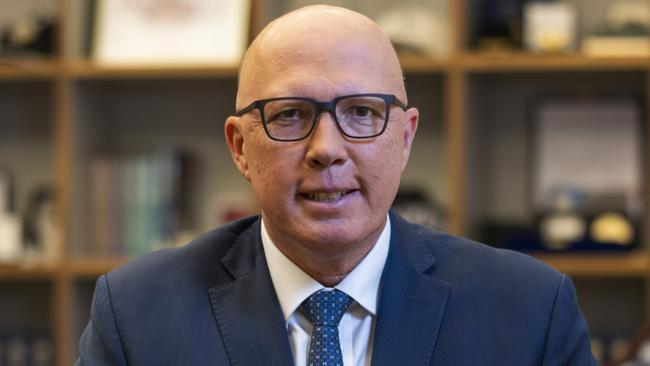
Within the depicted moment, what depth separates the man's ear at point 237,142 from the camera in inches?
65.1

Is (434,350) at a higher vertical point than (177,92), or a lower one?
higher

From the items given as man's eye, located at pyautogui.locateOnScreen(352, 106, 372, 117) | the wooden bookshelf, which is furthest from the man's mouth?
the wooden bookshelf

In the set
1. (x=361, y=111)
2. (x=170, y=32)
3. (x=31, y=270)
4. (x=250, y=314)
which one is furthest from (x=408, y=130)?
(x=31, y=270)

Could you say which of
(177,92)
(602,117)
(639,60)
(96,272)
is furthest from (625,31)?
(96,272)

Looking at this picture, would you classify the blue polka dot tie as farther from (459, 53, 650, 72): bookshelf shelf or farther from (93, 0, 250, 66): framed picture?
(93, 0, 250, 66): framed picture

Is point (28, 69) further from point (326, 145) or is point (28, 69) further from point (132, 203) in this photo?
point (326, 145)

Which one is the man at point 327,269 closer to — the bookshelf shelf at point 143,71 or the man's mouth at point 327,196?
the man's mouth at point 327,196

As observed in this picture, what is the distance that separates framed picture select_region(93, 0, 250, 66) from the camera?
3.54 m

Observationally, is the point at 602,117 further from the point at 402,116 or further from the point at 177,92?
the point at 402,116

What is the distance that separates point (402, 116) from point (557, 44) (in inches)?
73.0

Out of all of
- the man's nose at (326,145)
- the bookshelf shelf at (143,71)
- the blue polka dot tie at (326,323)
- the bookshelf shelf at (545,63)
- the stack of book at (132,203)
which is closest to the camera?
the man's nose at (326,145)

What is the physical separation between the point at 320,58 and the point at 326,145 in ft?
0.41

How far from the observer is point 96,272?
3.52 meters

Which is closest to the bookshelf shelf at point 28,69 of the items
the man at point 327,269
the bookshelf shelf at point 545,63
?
the bookshelf shelf at point 545,63
